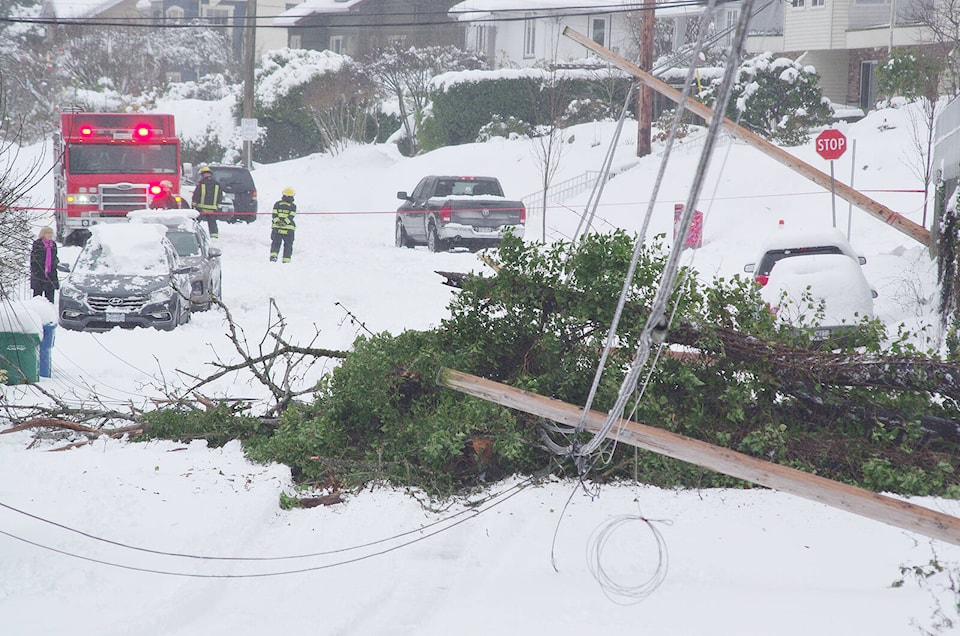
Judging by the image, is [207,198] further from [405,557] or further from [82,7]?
[82,7]

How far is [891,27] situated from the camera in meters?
32.7

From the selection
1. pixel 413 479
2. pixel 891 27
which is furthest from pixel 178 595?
pixel 891 27

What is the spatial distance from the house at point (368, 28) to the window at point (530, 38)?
445cm

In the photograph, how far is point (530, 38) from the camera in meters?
45.3

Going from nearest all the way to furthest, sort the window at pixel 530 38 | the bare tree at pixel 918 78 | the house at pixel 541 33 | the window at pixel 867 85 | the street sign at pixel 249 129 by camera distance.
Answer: the bare tree at pixel 918 78
the street sign at pixel 249 129
the window at pixel 867 85
the house at pixel 541 33
the window at pixel 530 38

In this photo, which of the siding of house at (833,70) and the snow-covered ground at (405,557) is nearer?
the snow-covered ground at (405,557)

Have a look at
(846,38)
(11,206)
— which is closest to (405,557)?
(11,206)

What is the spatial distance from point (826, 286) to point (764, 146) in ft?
5.83

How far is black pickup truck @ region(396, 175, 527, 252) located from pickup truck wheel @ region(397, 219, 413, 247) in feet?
1.07

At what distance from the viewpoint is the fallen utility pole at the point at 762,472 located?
Result: 4.71 metres

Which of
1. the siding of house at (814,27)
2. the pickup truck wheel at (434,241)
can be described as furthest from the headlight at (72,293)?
the siding of house at (814,27)

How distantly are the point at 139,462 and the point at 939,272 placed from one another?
32.8 feet

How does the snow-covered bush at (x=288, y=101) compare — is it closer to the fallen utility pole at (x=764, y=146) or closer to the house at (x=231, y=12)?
the house at (x=231, y=12)

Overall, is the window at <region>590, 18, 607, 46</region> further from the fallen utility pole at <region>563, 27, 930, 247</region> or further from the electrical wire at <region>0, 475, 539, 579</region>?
the electrical wire at <region>0, 475, 539, 579</region>
